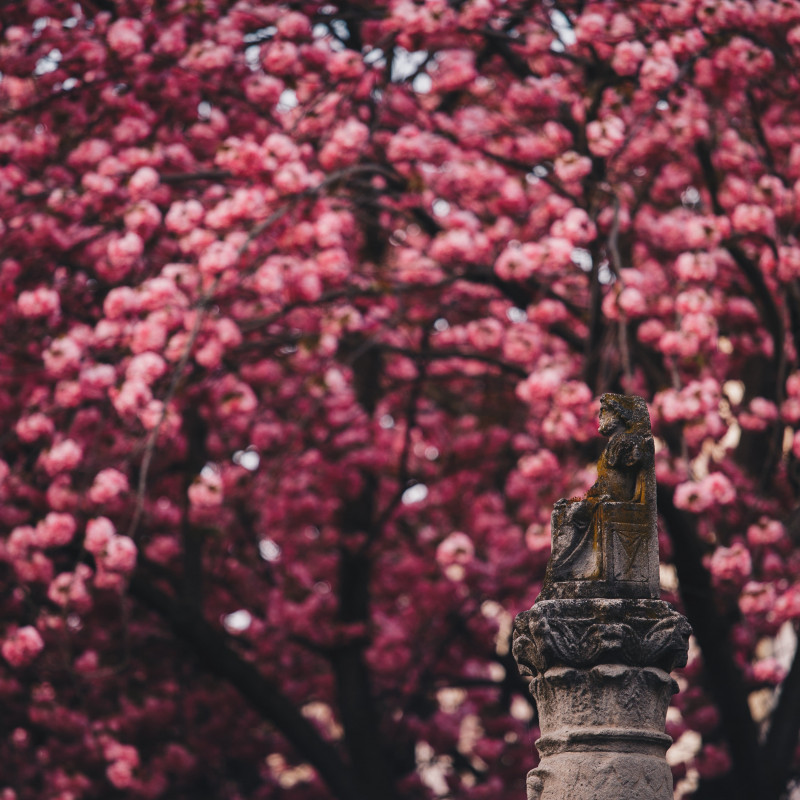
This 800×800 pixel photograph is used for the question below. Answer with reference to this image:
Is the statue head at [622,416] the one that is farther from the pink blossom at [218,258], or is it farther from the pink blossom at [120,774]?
the pink blossom at [120,774]

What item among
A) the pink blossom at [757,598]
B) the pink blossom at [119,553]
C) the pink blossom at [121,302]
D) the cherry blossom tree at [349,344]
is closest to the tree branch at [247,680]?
the cherry blossom tree at [349,344]

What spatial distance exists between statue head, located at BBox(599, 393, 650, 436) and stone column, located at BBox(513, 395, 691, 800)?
26cm

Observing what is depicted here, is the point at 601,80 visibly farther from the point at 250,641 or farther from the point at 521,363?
the point at 250,641

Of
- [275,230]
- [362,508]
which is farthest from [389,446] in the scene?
[275,230]

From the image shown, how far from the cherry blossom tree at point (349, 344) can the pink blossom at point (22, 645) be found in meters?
0.05

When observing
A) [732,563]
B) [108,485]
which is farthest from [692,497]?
[108,485]

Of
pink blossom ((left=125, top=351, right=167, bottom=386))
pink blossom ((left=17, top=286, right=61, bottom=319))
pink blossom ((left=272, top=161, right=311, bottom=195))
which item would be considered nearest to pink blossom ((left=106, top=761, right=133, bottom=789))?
pink blossom ((left=125, top=351, right=167, bottom=386))

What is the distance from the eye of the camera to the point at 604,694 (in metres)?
5.44

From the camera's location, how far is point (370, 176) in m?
14.0

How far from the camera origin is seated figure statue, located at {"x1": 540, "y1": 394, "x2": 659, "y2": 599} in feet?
18.5

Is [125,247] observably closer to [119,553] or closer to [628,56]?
[119,553]

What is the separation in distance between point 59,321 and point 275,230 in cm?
187

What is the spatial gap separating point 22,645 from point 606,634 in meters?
6.74

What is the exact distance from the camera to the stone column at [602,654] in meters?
5.38
